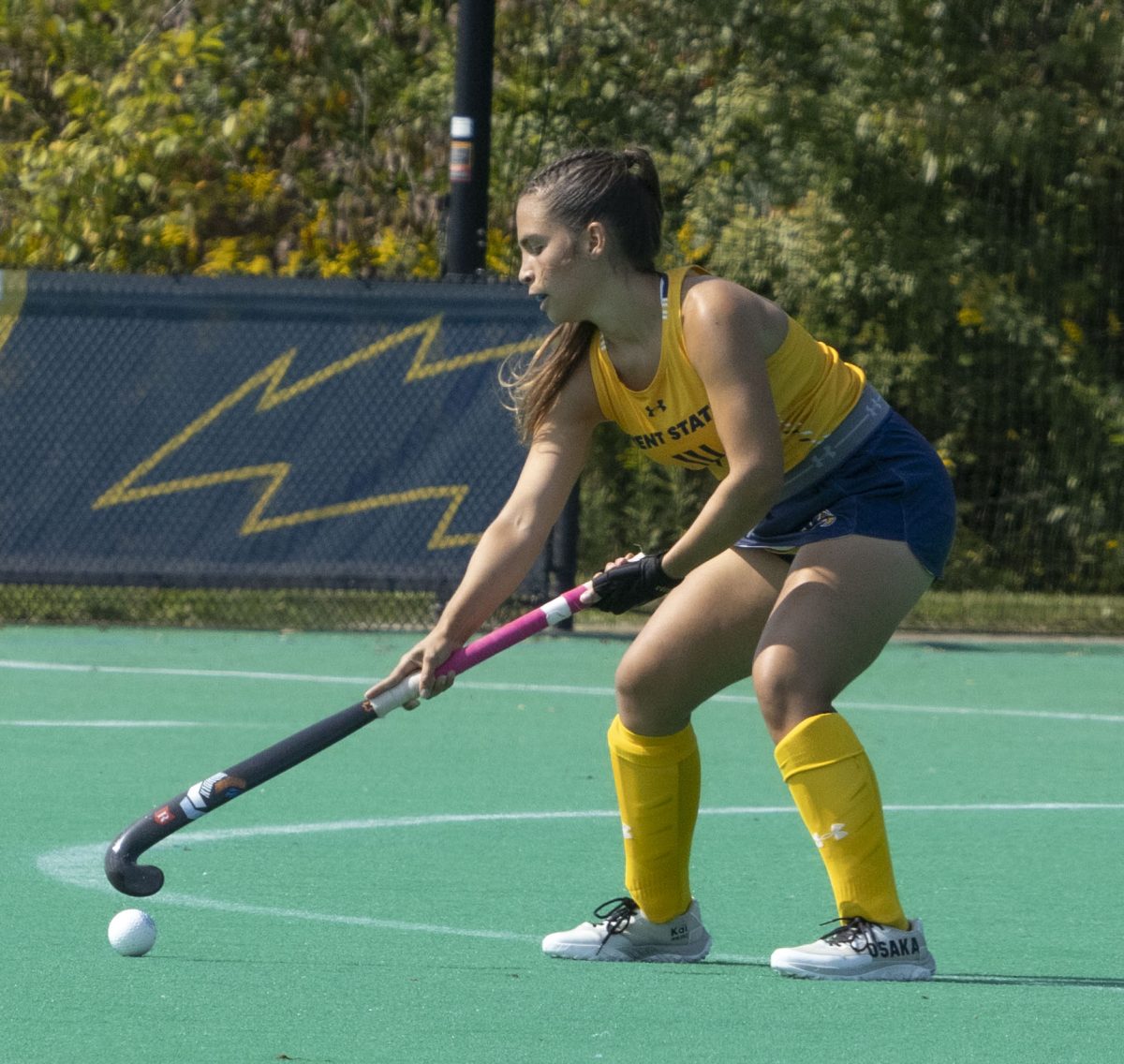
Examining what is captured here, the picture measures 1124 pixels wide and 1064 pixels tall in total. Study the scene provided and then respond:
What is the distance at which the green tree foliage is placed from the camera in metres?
11.9

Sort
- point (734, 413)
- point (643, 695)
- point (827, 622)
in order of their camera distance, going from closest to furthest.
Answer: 1. point (734, 413)
2. point (827, 622)
3. point (643, 695)

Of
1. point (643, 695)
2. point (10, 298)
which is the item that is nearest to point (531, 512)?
point (643, 695)

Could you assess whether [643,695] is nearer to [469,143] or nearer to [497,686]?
[497,686]

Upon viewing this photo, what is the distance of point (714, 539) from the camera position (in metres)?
4.21

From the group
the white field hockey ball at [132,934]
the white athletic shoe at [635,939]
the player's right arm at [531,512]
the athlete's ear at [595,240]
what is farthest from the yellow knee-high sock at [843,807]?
the white field hockey ball at [132,934]

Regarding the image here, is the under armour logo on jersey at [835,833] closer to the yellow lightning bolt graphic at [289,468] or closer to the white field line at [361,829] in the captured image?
the white field line at [361,829]

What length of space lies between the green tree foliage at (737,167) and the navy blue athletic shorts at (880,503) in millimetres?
7486

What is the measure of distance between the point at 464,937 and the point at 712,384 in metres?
1.40

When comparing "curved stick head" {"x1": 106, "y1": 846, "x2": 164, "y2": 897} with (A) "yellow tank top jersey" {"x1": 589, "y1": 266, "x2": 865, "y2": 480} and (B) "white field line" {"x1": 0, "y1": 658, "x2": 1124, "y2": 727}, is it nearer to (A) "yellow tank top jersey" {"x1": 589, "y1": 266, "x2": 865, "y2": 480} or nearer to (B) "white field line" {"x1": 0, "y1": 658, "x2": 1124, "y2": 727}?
(A) "yellow tank top jersey" {"x1": 589, "y1": 266, "x2": 865, "y2": 480}

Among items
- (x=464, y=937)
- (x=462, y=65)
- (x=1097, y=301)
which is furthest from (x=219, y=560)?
(x=464, y=937)

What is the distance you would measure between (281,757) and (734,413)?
1.27 meters

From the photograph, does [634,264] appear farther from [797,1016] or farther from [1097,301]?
[1097,301]

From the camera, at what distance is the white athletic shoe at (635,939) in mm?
4539

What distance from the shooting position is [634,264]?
4391 millimetres
